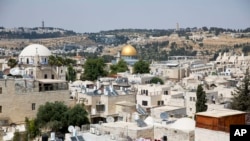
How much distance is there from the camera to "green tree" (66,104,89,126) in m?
15.2

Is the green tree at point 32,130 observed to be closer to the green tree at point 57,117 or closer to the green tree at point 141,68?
Answer: the green tree at point 57,117

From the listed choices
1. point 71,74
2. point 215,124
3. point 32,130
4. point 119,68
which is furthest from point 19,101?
point 119,68

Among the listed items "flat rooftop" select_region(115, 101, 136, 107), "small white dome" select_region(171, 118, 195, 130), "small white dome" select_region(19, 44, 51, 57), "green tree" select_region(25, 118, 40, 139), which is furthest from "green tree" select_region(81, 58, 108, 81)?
"small white dome" select_region(171, 118, 195, 130)

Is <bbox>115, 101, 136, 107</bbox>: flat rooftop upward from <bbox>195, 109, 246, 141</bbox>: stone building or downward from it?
downward

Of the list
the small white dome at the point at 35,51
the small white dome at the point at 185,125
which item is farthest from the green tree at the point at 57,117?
the small white dome at the point at 35,51

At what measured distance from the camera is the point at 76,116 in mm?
15359

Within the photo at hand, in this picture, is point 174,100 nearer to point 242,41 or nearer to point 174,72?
point 174,72

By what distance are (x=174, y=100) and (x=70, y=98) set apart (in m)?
4.72

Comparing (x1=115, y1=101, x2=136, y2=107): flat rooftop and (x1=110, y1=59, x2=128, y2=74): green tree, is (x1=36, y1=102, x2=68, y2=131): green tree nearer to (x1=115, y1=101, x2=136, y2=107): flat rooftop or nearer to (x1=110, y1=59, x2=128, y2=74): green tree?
(x1=115, y1=101, x2=136, y2=107): flat rooftop

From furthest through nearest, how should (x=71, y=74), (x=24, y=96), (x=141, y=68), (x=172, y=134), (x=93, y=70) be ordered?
(x=141, y=68) < (x=93, y=70) < (x=71, y=74) < (x=24, y=96) < (x=172, y=134)

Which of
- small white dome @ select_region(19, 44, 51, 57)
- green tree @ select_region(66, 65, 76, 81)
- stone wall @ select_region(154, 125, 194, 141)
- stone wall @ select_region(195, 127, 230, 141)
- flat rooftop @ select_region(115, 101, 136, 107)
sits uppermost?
small white dome @ select_region(19, 44, 51, 57)

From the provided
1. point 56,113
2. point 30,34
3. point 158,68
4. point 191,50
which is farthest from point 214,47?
point 56,113

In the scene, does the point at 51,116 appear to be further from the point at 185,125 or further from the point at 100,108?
the point at 185,125

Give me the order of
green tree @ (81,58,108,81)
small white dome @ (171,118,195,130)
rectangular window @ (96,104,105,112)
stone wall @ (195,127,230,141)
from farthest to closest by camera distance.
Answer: green tree @ (81,58,108,81)
rectangular window @ (96,104,105,112)
small white dome @ (171,118,195,130)
stone wall @ (195,127,230,141)
